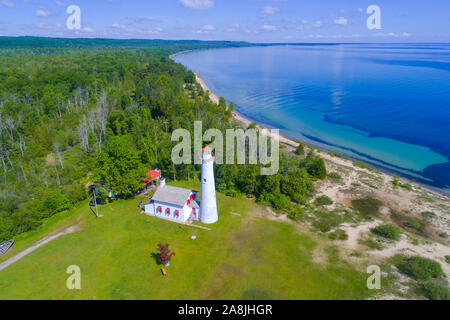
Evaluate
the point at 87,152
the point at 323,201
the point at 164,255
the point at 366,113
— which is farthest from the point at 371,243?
the point at 366,113

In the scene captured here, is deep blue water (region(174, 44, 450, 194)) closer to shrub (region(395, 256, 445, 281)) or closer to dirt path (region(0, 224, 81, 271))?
shrub (region(395, 256, 445, 281))

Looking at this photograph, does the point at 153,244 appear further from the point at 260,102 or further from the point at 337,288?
the point at 260,102

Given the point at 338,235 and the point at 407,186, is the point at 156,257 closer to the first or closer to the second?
the point at 338,235

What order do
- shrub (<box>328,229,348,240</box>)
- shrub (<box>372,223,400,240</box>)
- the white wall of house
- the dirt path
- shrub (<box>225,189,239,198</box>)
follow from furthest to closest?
shrub (<box>225,189,239,198</box>) < the white wall of house < shrub (<box>372,223,400,240</box>) < shrub (<box>328,229,348,240</box>) < the dirt path

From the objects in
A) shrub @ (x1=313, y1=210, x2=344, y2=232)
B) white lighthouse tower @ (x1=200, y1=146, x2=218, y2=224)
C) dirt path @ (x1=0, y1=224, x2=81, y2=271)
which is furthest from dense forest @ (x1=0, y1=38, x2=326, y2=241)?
white lighthouse tower @ (x1=200, y1=146, x2=218, y2=224)

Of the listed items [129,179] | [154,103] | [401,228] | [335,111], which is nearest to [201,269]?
[129,179]
